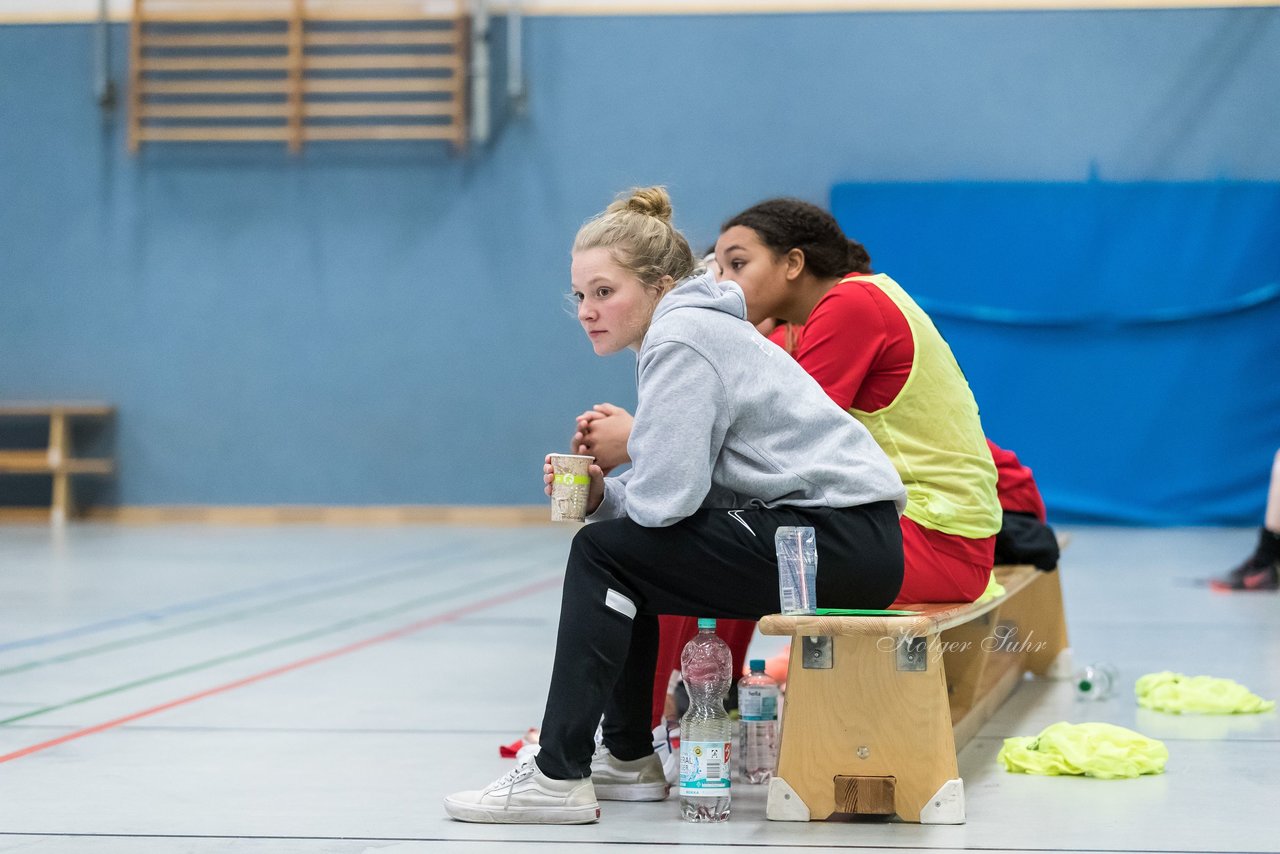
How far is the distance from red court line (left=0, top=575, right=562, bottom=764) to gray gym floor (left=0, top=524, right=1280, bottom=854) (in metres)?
0.01

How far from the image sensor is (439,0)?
9242 millimetres

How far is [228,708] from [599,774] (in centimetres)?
114

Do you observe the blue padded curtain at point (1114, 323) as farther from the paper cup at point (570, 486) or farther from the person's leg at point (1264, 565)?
the paper cup at point (570, 486)

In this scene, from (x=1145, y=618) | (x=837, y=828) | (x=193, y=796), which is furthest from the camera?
(x=1145, y=618)

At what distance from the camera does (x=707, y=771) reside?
219 centimetres

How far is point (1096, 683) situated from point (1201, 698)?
245 millimetres

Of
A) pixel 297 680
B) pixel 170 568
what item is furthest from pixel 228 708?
pixel 170 568

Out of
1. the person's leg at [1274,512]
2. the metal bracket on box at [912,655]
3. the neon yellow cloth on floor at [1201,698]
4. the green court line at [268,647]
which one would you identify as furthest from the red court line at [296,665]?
the person's leg at [1274,512]

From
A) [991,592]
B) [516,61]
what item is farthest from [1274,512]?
[516,61]

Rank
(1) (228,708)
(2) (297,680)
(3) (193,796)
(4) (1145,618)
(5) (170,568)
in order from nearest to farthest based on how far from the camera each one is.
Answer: (3) (193,796) < (1) (228,708) < (2) (297,680) < (4) (1145,618) < (5) (170,568)

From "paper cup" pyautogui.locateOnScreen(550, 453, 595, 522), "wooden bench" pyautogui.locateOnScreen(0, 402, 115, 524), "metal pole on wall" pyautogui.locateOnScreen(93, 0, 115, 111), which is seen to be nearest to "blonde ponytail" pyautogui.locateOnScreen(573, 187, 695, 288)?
"paper cup" pyautogui.locateOnScreen(550, 453, 595, 522)

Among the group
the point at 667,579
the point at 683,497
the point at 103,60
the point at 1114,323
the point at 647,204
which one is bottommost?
the point at 667,579

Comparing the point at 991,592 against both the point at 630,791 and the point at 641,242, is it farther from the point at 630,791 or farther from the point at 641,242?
the point at 641,242

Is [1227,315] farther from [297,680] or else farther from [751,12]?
[297,680]
